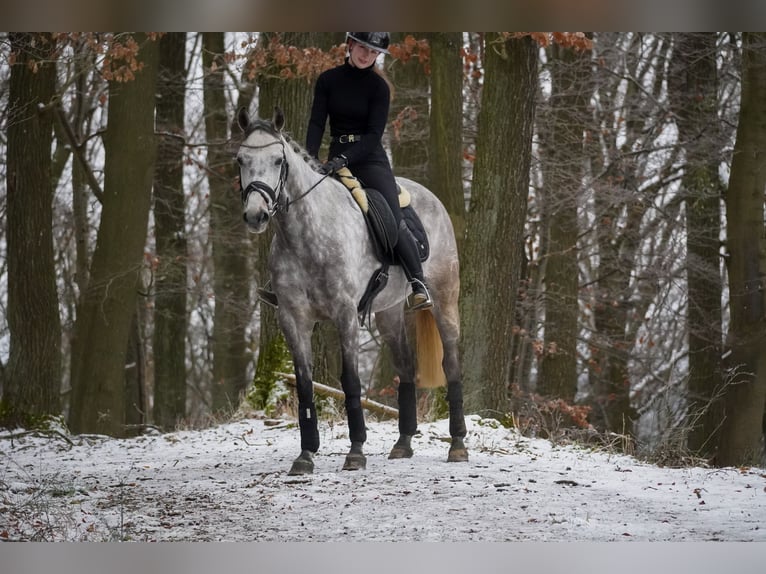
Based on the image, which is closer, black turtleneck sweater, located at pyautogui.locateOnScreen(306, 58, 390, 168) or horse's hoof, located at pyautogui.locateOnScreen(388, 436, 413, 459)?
black turtleneck sweater, located at pyautogui.locateOnScreen(306, 58, 390, 168)

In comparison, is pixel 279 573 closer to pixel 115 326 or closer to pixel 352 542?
pixel 352 542

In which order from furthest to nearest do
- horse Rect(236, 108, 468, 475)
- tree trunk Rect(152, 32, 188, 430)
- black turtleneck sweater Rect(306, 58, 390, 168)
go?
1. tree trunk Rect(152, 32, 188, 430)
2. black turtleneck sweater Rect(306, 58, 390, 168)
3. horse Rect(236, 108, 468, 475)

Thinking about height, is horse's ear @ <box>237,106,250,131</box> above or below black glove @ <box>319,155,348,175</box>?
above

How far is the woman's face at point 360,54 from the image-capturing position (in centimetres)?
707

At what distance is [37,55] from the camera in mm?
10273

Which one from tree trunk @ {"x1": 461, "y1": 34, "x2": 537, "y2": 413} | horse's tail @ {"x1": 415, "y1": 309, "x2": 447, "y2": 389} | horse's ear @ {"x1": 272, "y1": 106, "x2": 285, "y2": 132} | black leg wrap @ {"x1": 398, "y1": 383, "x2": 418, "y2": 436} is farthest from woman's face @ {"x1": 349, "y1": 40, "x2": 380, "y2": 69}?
tree trunk @ {"x1": 461, "y1": 34, "x2": 537, "y2": 413}

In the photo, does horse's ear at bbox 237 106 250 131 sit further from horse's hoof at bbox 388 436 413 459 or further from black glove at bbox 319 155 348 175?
horse's hoof at bbox 388 436 413 459

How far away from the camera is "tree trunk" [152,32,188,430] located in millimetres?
14500

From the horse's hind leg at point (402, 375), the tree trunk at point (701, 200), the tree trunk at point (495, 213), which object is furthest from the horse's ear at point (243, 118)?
the tree trunk at point (701, 200)

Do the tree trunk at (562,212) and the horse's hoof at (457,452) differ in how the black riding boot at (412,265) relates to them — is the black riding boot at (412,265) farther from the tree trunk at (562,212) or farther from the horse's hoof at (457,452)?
the tree trunk at (562,212)

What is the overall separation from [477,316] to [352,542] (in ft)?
13.9

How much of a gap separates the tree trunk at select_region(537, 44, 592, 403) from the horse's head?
7334mm

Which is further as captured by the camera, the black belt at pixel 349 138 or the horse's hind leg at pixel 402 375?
the horse's hind leg at pixel 402 375

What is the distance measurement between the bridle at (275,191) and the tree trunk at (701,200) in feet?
25.0
